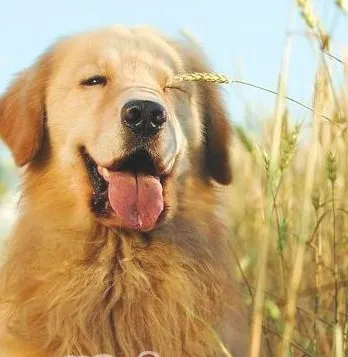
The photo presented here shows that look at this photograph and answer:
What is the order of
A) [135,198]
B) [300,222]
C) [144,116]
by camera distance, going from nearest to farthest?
[300,222] < [144,116] < [135,198]

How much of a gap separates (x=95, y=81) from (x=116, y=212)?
0.50m

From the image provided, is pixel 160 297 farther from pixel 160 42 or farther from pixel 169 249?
pixel 160 42

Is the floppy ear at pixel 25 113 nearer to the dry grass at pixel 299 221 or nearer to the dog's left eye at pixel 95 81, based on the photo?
the dog's left eye at pixel 95 81

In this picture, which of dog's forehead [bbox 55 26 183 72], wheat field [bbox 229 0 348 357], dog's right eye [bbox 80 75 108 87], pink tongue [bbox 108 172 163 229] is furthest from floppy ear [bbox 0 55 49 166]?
wheat field [bbox 229 0 348 357]

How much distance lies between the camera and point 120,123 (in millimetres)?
2898

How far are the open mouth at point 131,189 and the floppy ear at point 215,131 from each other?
0.39m

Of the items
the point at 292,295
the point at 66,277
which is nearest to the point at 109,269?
the point at 66,277

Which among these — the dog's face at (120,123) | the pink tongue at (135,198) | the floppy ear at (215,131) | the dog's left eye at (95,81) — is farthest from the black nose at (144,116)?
the floppy ear at (215,131)

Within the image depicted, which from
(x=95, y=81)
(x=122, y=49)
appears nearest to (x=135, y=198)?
(x=95, y=81)

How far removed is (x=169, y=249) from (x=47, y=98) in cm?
76

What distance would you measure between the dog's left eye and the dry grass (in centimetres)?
61

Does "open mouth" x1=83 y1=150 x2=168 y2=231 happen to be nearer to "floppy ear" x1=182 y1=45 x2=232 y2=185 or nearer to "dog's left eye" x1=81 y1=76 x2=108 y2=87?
"dog's left eye" x1=81 y1=76 x2=108 y2=87

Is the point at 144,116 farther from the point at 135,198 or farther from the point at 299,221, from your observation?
the point at 299,221

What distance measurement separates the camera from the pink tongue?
2977mm
